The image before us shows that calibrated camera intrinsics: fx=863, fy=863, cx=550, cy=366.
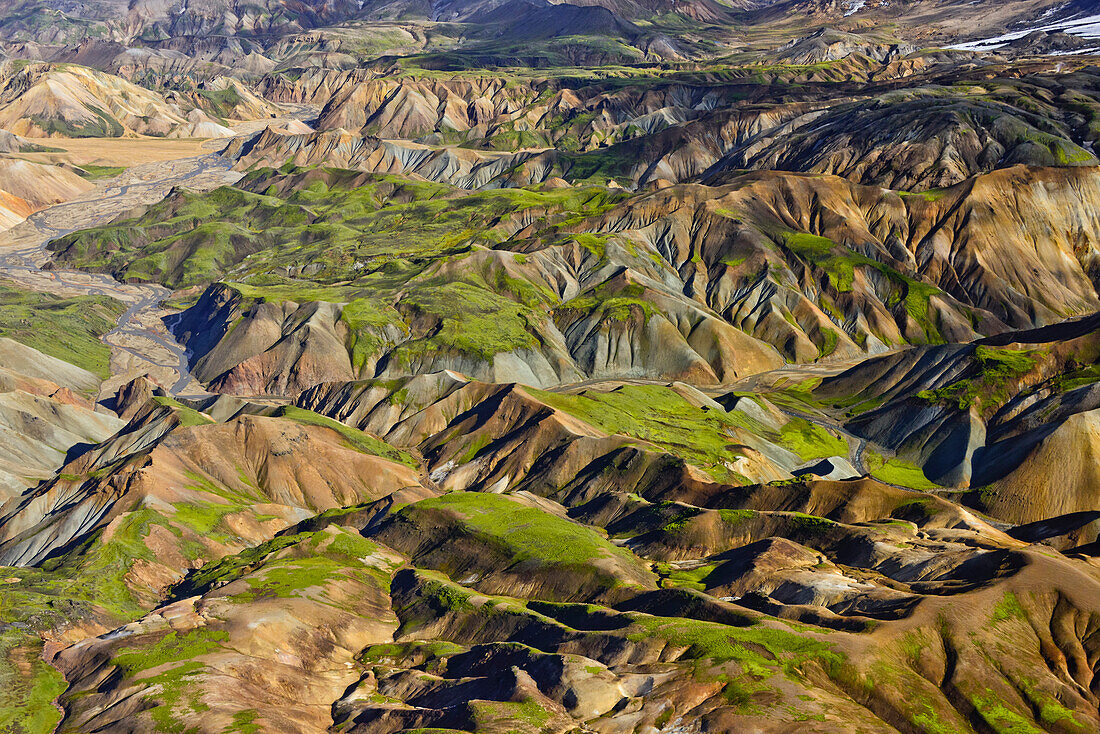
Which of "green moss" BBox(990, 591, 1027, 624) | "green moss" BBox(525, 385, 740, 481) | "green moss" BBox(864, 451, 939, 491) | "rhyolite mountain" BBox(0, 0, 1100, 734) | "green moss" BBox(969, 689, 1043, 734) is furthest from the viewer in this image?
"green moss" BBox(864, 451, 939, 491)

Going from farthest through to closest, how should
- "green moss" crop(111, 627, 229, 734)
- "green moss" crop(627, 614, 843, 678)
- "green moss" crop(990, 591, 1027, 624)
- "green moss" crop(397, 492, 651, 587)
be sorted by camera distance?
1. "green moss" crop(397, 492, 651, 587)
2. "green moss" crop(990, 591, 1027, 624)
3. "green moss" crop(627, 614, 843, 678)
4. "green moss" crop(111, 627, 229, 734)

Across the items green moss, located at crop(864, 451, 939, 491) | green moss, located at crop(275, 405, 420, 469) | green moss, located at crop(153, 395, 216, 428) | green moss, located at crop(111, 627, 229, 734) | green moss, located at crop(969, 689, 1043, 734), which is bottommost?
green moss, located at crop(864, 451, 939, 491)

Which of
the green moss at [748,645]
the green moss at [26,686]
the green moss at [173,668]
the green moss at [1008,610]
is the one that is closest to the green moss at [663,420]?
the green moss at [1008,610]

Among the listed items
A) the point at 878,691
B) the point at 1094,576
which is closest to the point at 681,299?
the point at 1094,576

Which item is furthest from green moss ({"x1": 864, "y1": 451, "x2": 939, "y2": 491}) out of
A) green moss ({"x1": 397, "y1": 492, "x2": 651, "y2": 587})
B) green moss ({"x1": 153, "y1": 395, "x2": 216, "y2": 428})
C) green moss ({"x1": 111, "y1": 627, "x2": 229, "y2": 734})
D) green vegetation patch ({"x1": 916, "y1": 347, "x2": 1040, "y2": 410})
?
green moss ({"x1": 153, "y1": 395, "x2": 216, "y2": 428})

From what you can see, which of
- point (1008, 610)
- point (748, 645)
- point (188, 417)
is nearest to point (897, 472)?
point (1008, 610)

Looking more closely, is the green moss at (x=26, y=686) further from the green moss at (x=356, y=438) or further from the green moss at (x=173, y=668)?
the green moss at (x=356, y=438)

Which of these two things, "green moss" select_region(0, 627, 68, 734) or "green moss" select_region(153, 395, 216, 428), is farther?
"green moss" select_region(153, 395, 216, 428)

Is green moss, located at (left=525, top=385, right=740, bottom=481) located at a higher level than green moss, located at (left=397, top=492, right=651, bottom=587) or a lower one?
lower

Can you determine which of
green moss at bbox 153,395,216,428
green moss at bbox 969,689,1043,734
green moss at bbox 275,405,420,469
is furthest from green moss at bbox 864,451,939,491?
green moss at bbox 153,395,216,428

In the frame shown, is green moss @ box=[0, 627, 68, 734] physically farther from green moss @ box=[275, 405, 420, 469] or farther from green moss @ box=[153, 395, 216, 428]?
green moss @ box=[275, 405, 420, 469]

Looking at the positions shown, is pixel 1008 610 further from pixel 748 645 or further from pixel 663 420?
pixel 663 420

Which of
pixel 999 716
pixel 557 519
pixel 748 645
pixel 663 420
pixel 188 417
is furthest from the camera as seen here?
pixel 663 420

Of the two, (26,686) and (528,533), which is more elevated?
(26,686)
